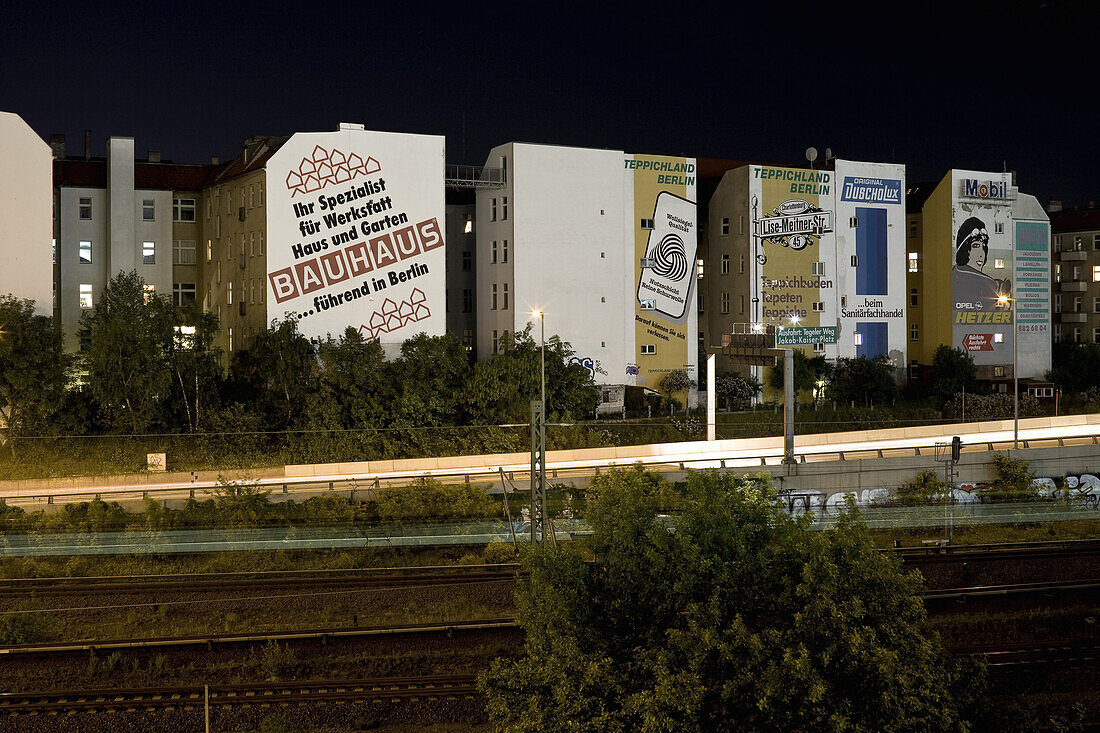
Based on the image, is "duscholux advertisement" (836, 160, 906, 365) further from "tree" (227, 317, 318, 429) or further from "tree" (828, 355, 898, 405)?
"tree" (227, 317, 318, 429)

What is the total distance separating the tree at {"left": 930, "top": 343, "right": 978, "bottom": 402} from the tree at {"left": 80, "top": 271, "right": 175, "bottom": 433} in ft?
137

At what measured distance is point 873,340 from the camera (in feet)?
200

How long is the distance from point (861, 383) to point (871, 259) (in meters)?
8.09

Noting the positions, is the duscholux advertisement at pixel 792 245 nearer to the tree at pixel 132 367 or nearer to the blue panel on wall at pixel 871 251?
the blue panel on wall at pixel 871 251

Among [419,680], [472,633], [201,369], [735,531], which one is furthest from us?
[201,369]

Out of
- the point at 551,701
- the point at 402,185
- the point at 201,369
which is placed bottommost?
Result: the point at 551,701

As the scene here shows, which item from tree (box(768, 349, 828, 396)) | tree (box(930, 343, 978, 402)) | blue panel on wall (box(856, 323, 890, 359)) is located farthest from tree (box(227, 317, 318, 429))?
tree (box(930, 343, 978, 402))

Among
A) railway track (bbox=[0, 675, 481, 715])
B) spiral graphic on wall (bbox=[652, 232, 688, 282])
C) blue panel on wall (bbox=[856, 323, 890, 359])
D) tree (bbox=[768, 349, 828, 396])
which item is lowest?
railway track (bbox=[0, 675, 481, 715])

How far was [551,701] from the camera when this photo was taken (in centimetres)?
1181

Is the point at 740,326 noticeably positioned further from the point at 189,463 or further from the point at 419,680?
the point at 419,680

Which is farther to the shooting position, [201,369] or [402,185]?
[402,185]

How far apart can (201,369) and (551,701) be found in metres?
33.7

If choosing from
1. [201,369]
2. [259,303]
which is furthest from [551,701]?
[259,303]

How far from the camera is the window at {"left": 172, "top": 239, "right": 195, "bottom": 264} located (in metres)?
55.2
